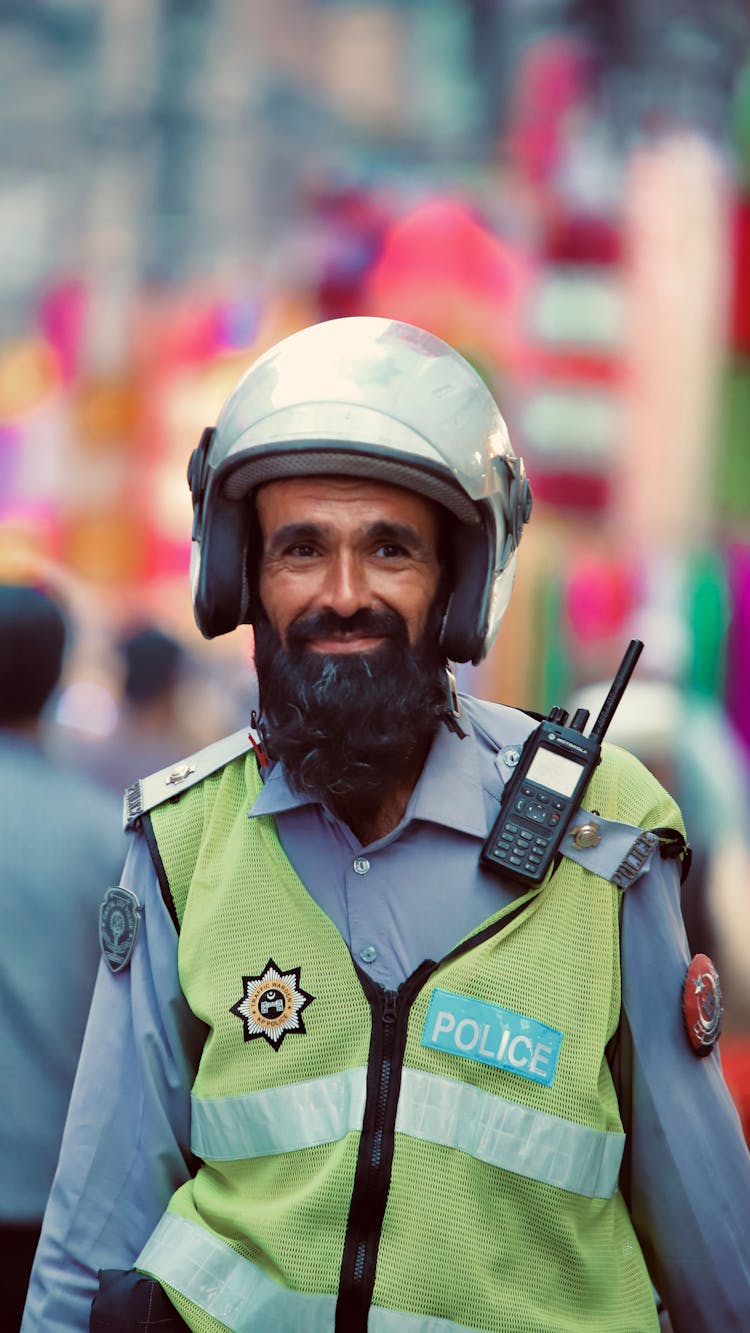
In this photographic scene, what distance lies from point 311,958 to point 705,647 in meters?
6.68

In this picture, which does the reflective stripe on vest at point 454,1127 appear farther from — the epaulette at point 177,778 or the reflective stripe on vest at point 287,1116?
the epaulette at point 177,778

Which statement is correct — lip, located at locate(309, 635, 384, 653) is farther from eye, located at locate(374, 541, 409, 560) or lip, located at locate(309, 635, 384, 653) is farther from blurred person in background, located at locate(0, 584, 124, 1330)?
blurred person in background, located at locate(0, 584, 124, 1330)

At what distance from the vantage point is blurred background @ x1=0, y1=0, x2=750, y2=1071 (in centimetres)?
883

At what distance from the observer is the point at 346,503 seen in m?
2.44

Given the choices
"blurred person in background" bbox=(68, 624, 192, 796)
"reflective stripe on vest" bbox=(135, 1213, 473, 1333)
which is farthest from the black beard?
"blurred person in background" bbox=(68, 624, 192, 796)

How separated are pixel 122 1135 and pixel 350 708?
2.24 ft

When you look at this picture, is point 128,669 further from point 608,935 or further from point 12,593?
point 608,935

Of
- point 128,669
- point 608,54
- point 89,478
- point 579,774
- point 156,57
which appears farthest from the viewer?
point 156,57

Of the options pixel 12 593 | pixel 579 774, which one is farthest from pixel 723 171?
pixel 579 774

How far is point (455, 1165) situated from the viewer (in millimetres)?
2166

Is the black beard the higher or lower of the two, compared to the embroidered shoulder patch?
higher

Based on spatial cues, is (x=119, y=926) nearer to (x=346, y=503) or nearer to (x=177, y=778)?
(x=177, y=778)

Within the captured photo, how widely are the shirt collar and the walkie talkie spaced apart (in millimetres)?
50

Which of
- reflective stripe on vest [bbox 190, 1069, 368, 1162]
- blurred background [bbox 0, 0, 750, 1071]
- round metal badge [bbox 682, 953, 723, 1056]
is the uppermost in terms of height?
blurred background [bbox 0, 0, 750, 1071]
